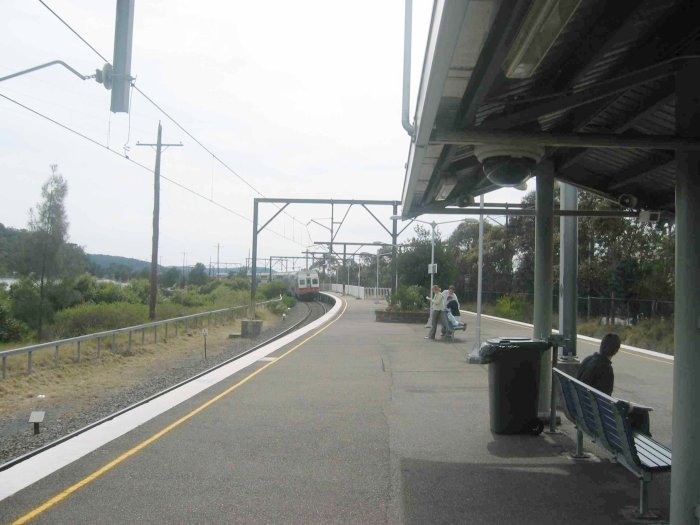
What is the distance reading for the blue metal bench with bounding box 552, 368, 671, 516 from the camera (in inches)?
214

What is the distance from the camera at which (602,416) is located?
609 centimetres

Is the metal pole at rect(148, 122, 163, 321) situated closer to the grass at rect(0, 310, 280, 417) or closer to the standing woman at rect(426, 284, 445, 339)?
the grass at rect(0, 310, 280, 417)

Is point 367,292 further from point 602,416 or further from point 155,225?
point 602,416

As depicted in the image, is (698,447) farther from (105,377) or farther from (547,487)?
(105,377)

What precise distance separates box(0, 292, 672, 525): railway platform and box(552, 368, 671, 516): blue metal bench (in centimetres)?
41

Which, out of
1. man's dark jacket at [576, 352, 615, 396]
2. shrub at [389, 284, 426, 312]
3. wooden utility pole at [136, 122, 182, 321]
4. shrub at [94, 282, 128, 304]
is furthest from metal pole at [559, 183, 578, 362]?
shrub at [94, 282, 128, 304]

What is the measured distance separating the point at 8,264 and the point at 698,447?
42679 millimetres

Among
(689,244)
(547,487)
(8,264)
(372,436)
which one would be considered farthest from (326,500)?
(8,264)

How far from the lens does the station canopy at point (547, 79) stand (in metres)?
4.52

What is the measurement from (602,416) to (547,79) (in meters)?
2.80

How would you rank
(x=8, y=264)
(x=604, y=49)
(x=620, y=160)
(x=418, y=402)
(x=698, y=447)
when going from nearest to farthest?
(x=698, y=447), (x=604, y=49), (x=620, y=160), (x=418, y=402), (x=8, y=264)

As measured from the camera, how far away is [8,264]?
1641 inches

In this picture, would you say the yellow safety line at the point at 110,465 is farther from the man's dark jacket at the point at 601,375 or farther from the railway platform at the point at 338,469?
the man's dark jacket at the point at 601,375

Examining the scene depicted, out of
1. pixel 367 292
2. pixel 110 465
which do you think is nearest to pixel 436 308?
pixel 110 465
